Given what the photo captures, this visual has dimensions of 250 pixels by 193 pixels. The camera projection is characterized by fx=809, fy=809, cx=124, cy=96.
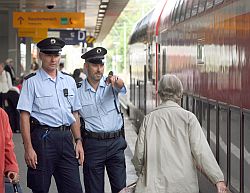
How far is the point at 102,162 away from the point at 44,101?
108 centimetres

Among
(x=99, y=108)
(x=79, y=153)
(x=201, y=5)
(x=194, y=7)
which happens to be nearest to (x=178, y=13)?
(x=194, y=7)

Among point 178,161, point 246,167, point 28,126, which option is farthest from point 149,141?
point 28,126

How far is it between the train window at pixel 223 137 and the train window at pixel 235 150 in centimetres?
29

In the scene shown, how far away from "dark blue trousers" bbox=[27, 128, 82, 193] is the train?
5.11 ft

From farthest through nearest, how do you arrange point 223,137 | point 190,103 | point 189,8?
point 189,8 → point 190,103 → point 223,137

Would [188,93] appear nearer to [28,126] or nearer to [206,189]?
[206,189]

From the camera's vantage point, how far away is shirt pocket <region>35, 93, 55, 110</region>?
7938mm

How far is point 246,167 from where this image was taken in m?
7.08

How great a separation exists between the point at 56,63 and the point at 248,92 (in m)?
2.12

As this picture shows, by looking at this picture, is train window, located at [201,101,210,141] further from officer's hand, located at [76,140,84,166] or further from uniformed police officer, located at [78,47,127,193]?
officer's hand, located at [76,140,84,166]

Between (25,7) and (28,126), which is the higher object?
(25,7)

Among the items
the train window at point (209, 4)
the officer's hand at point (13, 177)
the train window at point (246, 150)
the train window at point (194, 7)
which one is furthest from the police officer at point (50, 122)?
the train window at point (194, 7)

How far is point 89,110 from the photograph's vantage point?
8594 millimetres

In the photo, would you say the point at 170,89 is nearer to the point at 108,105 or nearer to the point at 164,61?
the point at 108,105
